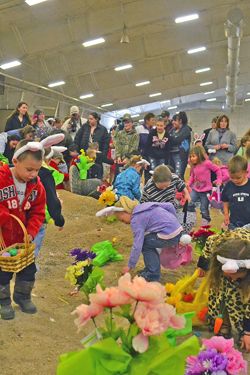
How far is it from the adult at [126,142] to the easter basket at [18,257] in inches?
176

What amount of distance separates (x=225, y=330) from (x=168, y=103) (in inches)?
955

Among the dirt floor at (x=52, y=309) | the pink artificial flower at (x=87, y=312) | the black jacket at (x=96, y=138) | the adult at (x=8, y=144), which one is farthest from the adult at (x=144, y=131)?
the pink artificial flower at (x=87, y=312)

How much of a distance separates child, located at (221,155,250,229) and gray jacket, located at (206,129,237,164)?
3.10 meters

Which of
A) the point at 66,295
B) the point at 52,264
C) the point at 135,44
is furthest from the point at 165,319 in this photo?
the point at 135,44

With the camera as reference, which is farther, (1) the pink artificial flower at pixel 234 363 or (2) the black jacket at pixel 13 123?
(2) the black jacket at pixel 13 123

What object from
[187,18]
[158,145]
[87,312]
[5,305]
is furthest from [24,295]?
[187,18]

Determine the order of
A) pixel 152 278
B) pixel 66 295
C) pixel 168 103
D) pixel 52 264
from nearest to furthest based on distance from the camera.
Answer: pixel 66 295 → pixel 152 278 → pixel 52 264 → pixel 168 103

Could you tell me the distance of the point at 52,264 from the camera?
4586 millimetres

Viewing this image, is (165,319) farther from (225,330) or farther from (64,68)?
(64,68)

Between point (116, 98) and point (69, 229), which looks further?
point (116, 98)

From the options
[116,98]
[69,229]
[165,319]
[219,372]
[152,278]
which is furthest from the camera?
[116,98]

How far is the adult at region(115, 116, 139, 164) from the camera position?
7.55 m

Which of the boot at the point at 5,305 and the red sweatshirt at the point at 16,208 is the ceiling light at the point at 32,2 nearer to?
the red sweatshirt at the point at 16,208

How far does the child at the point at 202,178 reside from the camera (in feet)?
20.5
